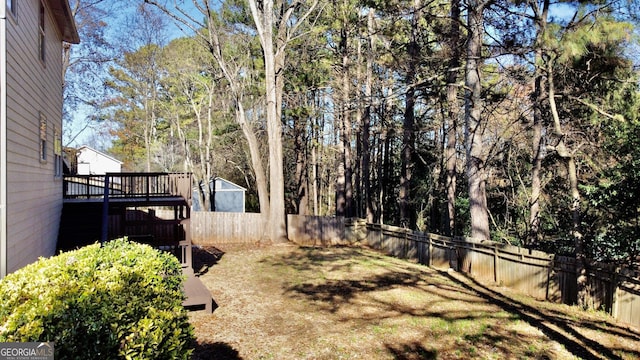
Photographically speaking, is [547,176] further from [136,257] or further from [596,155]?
[136,257]

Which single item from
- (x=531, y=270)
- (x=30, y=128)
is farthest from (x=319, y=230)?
(x=30, y=128)

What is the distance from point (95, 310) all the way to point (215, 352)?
9.93 ft

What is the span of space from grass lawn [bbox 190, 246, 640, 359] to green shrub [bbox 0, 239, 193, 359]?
235 cm

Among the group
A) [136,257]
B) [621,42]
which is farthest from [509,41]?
[136,257]

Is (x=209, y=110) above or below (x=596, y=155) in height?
above

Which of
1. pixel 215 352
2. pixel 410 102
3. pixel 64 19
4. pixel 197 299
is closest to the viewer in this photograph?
pixel 215 352

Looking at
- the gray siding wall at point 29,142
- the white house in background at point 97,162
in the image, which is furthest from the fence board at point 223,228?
the white house in background at point 97,162

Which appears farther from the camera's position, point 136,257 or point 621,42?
point 621,42

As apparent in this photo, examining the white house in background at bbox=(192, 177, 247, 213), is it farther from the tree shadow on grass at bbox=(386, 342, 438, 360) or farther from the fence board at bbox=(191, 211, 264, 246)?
the tree shadow on grass at bbox=(386, 342, 438, 360)

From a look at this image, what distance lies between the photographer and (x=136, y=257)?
4027mm

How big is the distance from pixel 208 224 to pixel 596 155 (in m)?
13.7

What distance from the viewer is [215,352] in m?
5.53

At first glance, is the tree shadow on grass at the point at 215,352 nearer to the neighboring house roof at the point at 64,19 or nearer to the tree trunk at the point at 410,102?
the neighboring house roof at the point at 64,19

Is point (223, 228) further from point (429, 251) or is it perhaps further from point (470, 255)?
point (470, 255)
